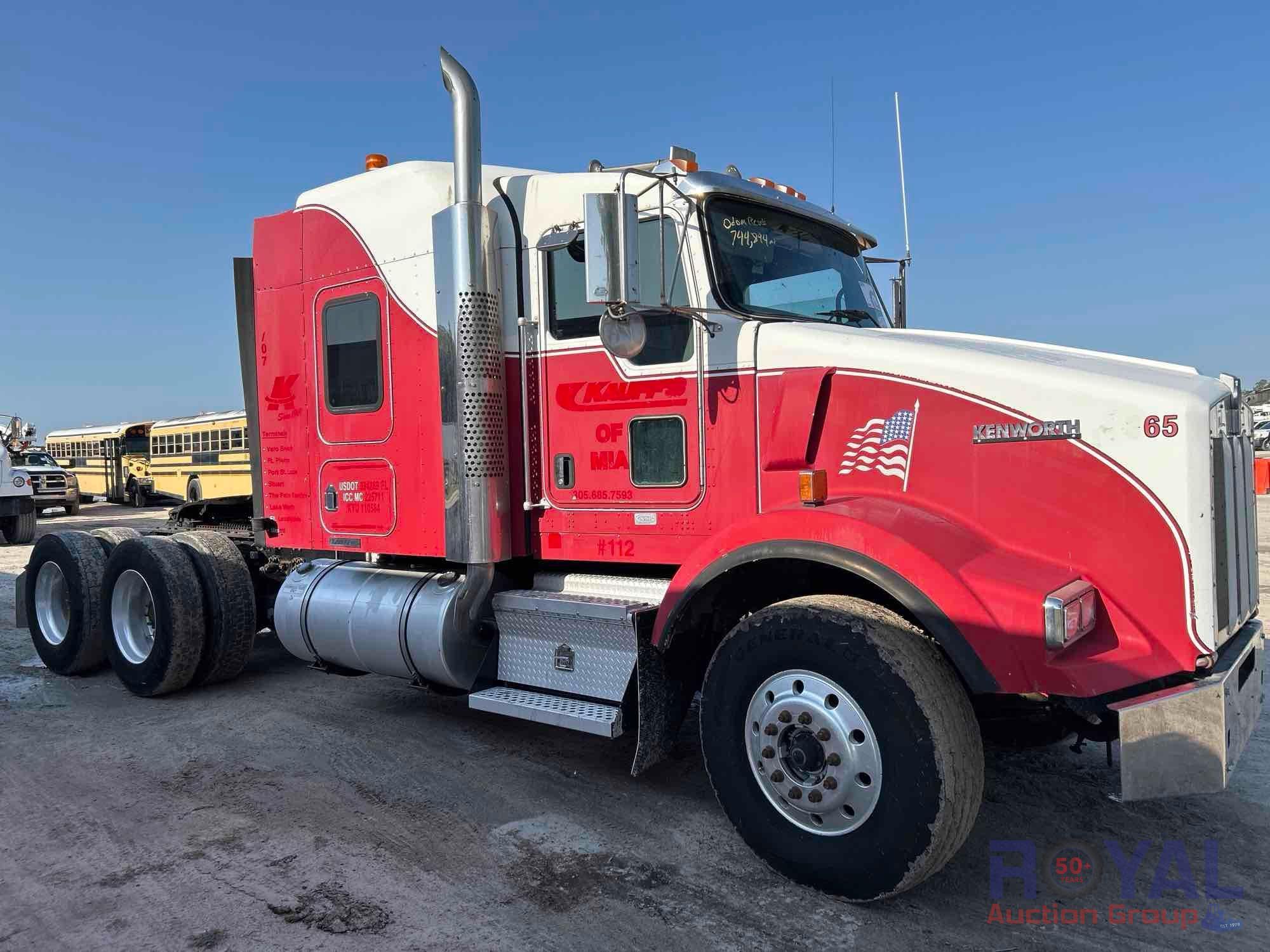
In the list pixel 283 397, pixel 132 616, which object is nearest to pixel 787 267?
pixel 283 397

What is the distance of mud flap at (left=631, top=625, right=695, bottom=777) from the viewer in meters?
4.09

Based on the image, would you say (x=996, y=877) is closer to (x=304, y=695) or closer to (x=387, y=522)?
(x=387, y=522)

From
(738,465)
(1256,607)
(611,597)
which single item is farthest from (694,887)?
(1256,607)

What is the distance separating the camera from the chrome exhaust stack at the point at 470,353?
15.9 feet

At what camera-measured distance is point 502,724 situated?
18.8 ft

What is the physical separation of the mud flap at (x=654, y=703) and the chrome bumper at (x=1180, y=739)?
6.14 ft

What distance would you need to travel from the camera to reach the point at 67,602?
293 inches

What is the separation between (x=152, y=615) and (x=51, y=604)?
4.94 ft

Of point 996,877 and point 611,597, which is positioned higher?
point 611,597

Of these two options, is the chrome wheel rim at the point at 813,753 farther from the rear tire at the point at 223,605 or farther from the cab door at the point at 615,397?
the rear tire at the point at 223,605

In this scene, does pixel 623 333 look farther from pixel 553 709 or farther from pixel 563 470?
pixel 553 709

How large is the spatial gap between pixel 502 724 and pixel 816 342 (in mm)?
3236

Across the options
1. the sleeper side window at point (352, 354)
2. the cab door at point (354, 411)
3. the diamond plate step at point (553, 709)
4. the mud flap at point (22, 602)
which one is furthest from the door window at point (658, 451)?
the mud flap at point (22, 602)

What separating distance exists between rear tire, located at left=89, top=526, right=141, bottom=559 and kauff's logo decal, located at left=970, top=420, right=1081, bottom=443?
6.45 m
